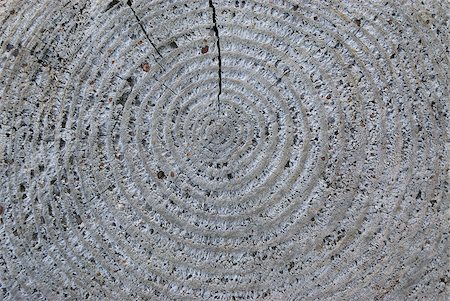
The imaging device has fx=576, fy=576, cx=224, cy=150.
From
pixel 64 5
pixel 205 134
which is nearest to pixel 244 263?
pixel 205 134

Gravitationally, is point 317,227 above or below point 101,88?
below

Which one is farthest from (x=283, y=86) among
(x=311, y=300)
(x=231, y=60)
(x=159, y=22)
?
(x=311, y=300)

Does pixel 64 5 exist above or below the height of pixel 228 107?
above

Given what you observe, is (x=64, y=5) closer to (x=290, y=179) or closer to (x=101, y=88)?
(x=101, y=88)

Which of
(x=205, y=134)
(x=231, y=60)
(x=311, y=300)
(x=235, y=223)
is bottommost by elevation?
(x=311, y=300)

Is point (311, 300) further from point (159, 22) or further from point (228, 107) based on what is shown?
point (159, 22)
